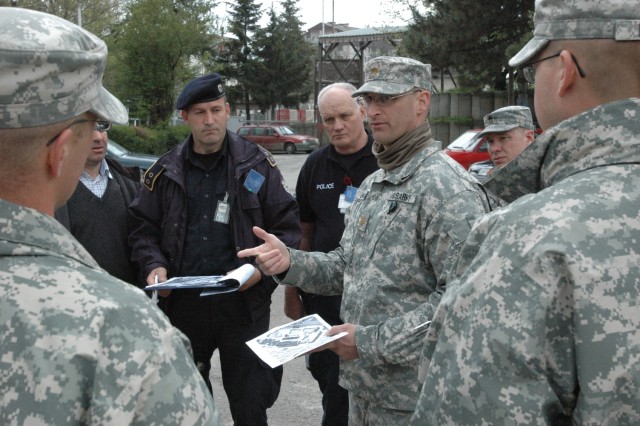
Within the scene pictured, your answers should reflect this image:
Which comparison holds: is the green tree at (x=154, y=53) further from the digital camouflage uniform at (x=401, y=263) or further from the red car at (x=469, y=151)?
the digital camouflage uniform at (x=401, y=263)

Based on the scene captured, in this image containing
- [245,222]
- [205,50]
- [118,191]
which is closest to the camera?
[245,222]

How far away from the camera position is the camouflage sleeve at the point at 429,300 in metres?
2.63

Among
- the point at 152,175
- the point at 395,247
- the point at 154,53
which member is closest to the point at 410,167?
the point at 395,247

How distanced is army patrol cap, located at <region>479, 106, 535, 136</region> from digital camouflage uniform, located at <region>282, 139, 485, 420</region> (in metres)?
2.60

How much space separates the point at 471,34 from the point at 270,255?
22.1m

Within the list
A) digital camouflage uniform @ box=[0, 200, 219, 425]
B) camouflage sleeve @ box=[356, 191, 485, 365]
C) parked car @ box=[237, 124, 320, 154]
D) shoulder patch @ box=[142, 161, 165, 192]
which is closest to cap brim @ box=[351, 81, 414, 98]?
camouflage sleeve @ box=[356, 191, 485, 365]

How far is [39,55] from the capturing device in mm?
1256

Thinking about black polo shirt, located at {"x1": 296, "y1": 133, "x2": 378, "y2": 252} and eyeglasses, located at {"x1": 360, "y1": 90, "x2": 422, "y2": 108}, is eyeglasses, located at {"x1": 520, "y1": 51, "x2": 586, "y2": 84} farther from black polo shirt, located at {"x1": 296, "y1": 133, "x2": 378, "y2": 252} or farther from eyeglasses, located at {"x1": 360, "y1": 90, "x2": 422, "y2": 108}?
black polo shirt, located at {"x1": 296, "y1": 133, "x2": 378, "y2": 252}

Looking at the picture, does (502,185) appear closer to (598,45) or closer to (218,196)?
(598,45)

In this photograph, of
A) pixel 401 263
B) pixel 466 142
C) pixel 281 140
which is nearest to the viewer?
pixel 401 263

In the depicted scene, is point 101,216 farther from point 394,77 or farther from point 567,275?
point 567,275

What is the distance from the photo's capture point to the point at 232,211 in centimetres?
387

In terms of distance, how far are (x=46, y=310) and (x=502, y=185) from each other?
1.02m

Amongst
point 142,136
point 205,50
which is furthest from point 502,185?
point 205,50
